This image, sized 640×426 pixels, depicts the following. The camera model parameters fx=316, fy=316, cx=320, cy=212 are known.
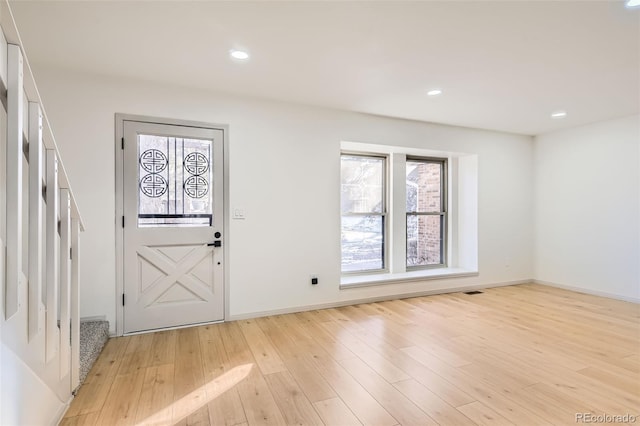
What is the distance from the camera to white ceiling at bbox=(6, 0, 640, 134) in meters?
Result: 2.08

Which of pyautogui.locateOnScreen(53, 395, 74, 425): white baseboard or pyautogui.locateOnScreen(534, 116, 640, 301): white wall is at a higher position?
pyautogui.locateOnScreen(534, 116, 640, 301): white wall

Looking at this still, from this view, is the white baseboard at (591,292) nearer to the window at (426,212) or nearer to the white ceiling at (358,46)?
the window at (426,212)

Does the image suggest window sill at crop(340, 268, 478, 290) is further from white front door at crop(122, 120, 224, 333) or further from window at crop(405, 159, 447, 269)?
white front door at crop(122, 120, 224, 333)

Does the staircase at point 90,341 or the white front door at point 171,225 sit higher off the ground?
the white front door at point 171,225

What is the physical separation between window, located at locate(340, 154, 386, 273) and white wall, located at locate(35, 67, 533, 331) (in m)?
0.59

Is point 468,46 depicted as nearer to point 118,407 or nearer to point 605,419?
point 605,419

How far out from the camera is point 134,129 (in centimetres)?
318

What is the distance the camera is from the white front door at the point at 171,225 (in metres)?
3.18

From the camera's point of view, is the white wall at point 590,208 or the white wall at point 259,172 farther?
the white wall at point 590,208

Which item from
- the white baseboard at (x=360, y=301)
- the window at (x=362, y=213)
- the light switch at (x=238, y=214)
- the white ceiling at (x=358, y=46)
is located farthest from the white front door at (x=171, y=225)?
the window at (x=362, y=213)

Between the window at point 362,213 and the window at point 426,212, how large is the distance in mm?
518

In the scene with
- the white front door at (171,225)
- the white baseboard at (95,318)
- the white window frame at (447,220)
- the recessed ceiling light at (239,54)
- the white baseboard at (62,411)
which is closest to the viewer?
the white baseboard at (62,411)

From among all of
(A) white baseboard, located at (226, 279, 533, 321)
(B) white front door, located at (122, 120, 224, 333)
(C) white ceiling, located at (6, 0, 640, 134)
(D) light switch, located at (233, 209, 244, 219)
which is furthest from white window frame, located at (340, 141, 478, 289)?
(B) white front door, located at (122, 120, 224, 333)

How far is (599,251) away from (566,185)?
3.60ft
